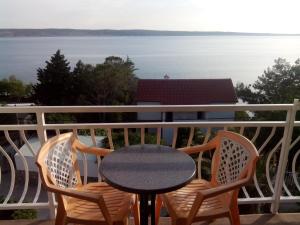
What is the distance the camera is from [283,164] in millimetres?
2750

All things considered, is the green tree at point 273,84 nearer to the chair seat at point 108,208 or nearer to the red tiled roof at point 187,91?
the red tiled roof at point 187,91

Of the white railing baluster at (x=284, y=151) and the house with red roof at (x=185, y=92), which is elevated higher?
the white railing baluster at (x=284, y=151)

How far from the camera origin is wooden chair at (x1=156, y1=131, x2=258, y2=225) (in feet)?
6.08

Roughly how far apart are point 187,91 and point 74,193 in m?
23.5

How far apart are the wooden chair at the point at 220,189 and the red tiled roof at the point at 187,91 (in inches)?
826

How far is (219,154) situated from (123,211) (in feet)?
2.97

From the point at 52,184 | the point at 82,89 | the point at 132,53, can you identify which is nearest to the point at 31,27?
the point at 52,184

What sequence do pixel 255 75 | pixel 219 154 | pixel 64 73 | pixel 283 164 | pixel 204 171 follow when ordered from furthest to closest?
pixel 64 73, pixel 255 75, pixel 204 171, pixel 283 164, pixel 219 154

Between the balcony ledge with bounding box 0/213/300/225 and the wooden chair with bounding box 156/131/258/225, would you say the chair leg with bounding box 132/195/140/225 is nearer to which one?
the wooden chair with bounding box 156/131/258/225

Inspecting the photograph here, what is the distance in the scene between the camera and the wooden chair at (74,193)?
1.80 metres

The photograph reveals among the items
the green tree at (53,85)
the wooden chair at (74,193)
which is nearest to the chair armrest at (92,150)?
the wooden chair at (74,193)

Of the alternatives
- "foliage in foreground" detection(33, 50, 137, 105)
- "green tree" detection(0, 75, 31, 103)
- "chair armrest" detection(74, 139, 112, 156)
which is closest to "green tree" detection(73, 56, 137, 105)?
"foliage in foreground" detection(33, 50, 137, 105)

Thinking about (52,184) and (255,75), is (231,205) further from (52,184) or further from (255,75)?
(255,75)

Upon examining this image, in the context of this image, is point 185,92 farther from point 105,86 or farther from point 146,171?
point 146,171
